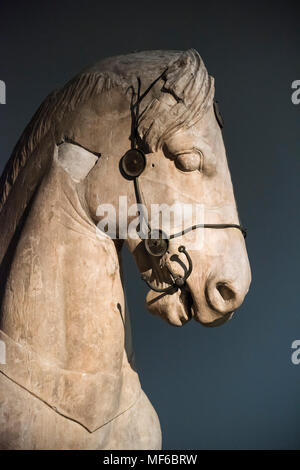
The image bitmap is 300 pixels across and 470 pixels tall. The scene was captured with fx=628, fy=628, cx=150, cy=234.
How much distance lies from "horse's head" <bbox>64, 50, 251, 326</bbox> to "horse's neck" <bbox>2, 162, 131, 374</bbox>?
0.05 metres

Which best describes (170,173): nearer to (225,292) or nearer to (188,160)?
(188,160)

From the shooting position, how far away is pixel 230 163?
7.54 ft

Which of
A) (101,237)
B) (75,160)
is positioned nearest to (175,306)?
(101,237)

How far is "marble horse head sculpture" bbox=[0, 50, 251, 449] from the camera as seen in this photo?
1145 mm

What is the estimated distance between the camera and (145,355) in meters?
2.38

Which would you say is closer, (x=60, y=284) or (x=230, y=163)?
(x=60, y=284)

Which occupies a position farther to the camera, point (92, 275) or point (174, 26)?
point (174, 26)

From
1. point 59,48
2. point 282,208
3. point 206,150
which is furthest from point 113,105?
Result: point 282,208

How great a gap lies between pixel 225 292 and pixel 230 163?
118 centimetres

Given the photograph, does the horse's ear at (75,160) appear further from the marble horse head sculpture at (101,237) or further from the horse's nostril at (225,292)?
the horse's nostril at (225,292)

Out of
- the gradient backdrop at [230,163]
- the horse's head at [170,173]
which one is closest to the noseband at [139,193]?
the horse's head at [170,173]

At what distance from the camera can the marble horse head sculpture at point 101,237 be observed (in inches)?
45.1
